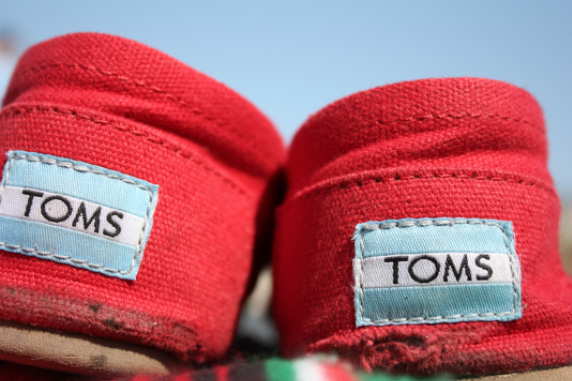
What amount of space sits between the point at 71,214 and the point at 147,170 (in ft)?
0.24

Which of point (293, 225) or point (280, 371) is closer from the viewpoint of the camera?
point (280, 371)

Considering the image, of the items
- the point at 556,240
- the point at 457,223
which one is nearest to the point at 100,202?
the point at 457,223

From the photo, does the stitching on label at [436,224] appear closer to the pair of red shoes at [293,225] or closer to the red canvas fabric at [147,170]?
the pair of red shoes at [293,225]

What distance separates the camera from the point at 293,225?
0.48 metres

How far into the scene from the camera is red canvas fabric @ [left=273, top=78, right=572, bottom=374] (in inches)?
14.9

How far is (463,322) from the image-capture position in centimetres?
38

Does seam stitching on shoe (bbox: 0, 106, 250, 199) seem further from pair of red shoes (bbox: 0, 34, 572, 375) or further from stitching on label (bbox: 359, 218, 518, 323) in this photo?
stitching on label (bbox: 359, 218, 518, 323)

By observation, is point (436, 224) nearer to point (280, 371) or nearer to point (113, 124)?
point (280, 371)

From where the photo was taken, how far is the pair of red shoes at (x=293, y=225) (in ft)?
1.25

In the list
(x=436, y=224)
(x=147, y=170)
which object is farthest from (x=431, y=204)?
(x=147, y=170)

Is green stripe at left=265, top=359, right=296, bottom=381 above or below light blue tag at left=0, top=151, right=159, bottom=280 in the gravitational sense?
below

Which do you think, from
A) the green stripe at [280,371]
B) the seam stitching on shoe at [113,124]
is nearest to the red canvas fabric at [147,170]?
the seam stitching on shoe at [113,124]

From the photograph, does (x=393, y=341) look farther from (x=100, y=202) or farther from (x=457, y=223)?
(x=100, y=202)

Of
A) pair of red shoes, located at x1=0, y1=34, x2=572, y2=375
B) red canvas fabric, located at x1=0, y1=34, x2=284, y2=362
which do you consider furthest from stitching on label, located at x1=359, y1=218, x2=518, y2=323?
A: red canvas fabric, located at x1=0, y1=34, x2=284, y2=362
